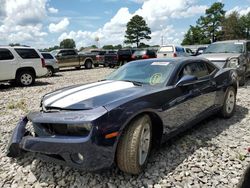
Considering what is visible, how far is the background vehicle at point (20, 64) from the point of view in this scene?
36.7 feet

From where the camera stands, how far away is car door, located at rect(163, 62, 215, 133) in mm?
3854

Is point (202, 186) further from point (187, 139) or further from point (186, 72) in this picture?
point (186, 72)

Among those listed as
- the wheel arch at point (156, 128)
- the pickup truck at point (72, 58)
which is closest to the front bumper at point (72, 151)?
the wheel arch at point (156, 128)

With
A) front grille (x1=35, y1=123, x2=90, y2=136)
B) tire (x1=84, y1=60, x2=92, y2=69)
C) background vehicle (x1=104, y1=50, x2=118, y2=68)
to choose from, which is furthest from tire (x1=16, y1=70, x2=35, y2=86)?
background vehicle (x1=104, y1=50, x2=118, y2=68)

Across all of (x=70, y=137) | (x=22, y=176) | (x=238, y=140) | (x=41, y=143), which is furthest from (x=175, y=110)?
(x=22, y=176)

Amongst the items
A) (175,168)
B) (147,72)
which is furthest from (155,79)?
(175,168)

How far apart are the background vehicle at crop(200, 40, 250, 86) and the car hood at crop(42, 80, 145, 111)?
6.52 meters

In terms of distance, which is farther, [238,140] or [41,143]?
[238,140]

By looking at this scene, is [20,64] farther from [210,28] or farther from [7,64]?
[210,28]

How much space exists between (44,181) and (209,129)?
316cm

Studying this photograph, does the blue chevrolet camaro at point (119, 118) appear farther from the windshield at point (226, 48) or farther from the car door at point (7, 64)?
the car door at point (7, 64)

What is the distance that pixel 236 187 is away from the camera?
3.04 m

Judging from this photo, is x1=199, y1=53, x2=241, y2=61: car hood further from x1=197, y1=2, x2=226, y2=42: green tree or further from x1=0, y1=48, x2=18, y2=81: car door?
x1=197, y1=2, x2=226, y2=42: green tree

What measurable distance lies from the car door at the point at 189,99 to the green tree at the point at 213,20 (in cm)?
6789
